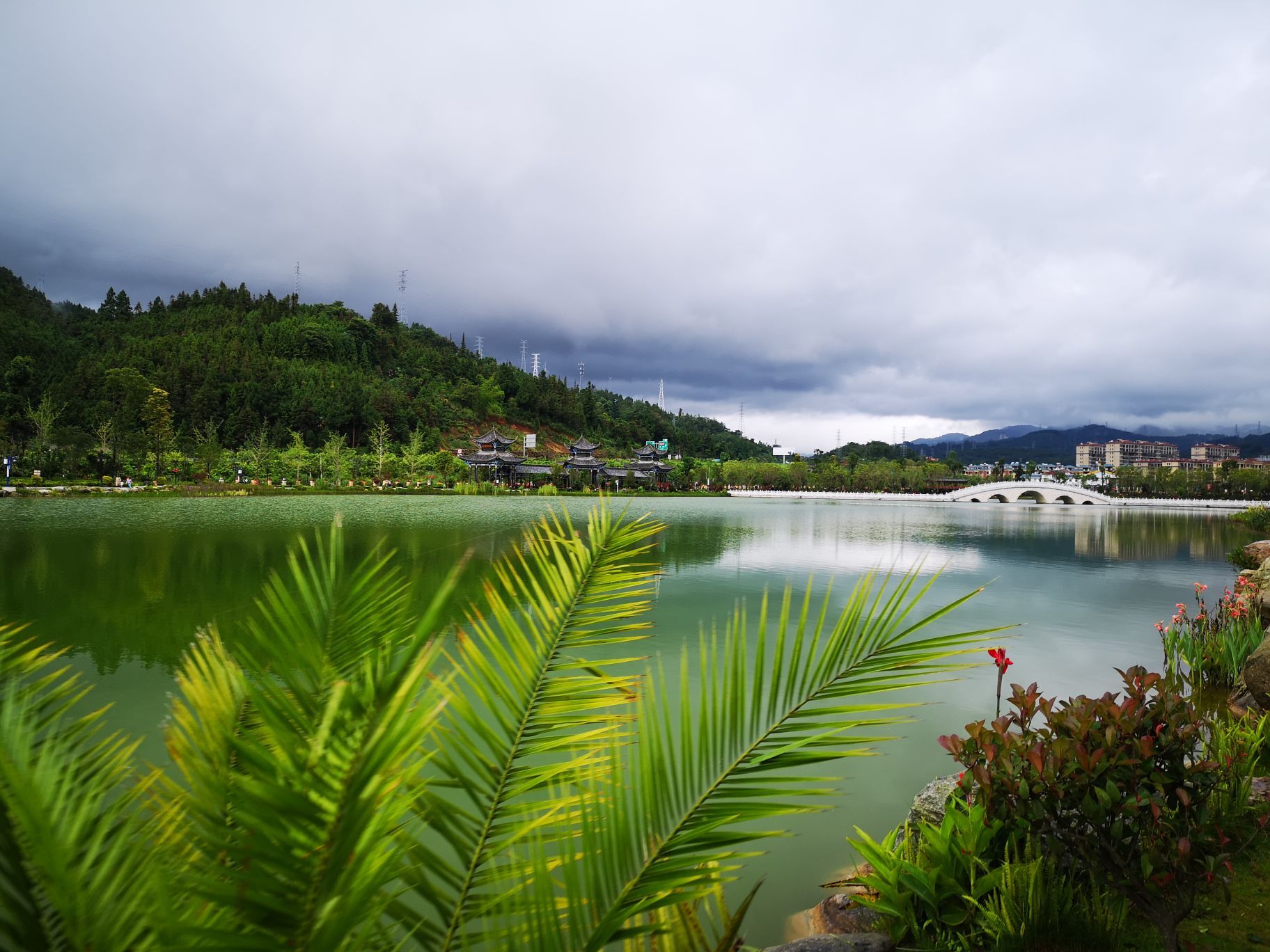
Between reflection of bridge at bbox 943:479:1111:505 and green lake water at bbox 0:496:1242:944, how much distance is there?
96.4ft

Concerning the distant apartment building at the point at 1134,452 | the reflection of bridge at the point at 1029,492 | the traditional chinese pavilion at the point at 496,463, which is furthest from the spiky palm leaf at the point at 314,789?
the distant apartment building at the point at 1134,452

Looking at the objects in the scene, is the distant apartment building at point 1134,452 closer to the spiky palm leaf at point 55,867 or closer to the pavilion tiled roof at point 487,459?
the pavilion tiled roof at point 487,459

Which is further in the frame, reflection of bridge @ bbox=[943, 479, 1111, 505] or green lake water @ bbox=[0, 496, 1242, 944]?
reflection of bridge @ bbox=[943, 479, 1111, 505]

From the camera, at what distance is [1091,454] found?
538 ft

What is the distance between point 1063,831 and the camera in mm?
2160

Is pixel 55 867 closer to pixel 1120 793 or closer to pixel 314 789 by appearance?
pixel 314 789

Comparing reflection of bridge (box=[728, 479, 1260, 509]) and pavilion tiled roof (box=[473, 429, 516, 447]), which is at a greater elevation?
pavilion tiled roof (box=[473, 429, 516, 447])

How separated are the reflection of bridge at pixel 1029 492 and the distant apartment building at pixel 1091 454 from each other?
128m

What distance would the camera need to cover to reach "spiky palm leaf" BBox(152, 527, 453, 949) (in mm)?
596

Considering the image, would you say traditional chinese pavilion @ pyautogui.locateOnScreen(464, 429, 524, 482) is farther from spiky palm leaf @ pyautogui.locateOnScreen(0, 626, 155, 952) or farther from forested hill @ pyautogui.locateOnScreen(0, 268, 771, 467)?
spiky palm leaf @ pyautogui.locateOnScreen(0, 626, 155, 952)

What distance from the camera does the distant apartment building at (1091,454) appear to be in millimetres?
159750

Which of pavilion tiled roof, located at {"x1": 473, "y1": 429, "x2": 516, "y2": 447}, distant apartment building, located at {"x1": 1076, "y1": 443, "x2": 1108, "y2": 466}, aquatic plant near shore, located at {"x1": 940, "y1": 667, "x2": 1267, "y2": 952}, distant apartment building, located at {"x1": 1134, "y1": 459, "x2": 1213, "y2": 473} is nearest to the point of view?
aquatic plant near shore, located at {"x1": 940, "y1": 667, "x2": 1267, "y2": 952}

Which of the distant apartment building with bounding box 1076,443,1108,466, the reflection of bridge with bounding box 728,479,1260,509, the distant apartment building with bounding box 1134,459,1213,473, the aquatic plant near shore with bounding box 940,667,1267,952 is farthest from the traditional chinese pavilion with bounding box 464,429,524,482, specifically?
the distant apartment building with bounding box 1076,443,1108,466

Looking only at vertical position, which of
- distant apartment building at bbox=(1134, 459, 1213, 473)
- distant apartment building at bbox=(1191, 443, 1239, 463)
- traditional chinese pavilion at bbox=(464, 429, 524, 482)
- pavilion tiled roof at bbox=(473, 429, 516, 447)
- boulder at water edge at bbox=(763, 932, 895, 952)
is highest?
distant apartment building at bbox=(1191, 443, 1239, 463)
